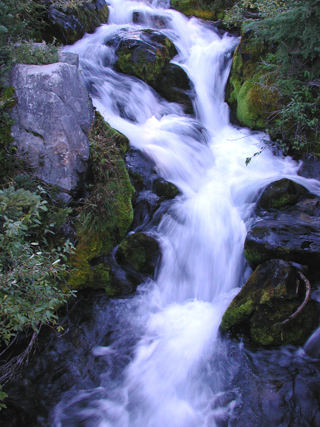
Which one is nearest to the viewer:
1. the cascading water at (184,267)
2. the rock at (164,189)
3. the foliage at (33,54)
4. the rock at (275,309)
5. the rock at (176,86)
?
the cascading water at (184,267)

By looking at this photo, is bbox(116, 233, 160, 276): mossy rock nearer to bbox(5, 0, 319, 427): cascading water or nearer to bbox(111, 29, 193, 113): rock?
bbox(5, 0, 319, 427): cascading water

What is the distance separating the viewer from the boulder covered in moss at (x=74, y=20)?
27.3 ft

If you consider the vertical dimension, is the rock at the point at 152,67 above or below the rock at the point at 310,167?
above

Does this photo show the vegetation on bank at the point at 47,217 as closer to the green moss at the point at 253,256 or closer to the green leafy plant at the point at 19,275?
the green leafy plant at the point at 19,275

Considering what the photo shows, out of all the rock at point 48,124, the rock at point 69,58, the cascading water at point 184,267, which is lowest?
the cascading water at point 184,267

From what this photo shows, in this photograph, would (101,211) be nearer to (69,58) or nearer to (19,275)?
(19,275)

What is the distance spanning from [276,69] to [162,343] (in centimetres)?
694

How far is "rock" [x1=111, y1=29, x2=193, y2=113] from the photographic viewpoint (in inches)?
372

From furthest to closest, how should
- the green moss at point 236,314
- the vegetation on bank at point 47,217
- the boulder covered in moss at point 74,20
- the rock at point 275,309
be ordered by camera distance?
the boulder covered in moss at point 74,20 → the green moss at point 236,314 → the rock at point 275,309 → the vegetation on bank at point 47,217

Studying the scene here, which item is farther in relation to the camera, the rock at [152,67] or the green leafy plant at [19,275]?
the rock at [152,67]

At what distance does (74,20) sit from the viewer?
30.2 ft

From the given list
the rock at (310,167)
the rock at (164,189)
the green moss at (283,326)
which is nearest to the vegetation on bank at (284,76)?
the rock at (310,167)

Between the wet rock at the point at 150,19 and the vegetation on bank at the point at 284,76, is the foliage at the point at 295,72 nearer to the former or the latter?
the vegetation on bank at the point at 284,76

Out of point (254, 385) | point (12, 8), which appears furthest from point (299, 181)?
point (12, 8)
